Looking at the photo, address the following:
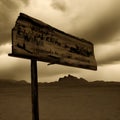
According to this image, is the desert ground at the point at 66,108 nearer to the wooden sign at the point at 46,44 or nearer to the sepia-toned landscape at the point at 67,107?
the sepia-toned landscape at the point at 67,107

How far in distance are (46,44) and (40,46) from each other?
14cm

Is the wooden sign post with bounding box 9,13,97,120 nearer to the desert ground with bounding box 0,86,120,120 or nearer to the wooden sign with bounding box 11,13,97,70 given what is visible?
the wooden sign with bounding box 11,13,97,70

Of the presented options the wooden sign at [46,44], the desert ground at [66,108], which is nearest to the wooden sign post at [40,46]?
the wooden sign at [46,44]

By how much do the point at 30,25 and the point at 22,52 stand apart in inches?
16.4

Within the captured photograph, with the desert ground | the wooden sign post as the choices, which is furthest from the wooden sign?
the desert ground

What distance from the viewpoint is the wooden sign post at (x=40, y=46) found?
9.56 ft

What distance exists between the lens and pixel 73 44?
3916 millimetres

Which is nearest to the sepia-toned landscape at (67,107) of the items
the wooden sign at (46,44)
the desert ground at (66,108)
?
the desert ground at (66,108)

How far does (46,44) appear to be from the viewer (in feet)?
10.8

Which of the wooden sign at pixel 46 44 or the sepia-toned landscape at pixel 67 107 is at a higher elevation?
Result: the wooden sign at pixel 46 44

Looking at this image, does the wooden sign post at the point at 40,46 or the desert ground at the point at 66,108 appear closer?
the wooden sign post at the point at 40,46

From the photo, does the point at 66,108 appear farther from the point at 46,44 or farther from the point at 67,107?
the point at 46,44

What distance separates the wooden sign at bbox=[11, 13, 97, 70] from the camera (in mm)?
2910

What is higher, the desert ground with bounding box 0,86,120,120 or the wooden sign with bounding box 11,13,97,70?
the wooden sign with bounding box 11,13,97,70
